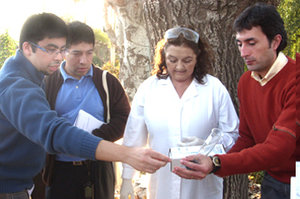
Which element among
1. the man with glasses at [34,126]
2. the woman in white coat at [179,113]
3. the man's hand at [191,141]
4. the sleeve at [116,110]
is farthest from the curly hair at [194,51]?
the man with glasses at [34,126]

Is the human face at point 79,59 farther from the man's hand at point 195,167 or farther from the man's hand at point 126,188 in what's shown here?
the man's hand at point 195,167

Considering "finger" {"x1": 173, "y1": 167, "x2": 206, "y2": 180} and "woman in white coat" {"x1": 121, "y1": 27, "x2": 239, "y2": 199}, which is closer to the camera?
"finger" {"x1": 173, "y1": 167, "x2": 206, "y2": 180}

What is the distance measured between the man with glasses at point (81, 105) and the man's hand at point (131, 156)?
82cm

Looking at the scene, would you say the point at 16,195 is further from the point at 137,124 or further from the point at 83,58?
the point at 83,58

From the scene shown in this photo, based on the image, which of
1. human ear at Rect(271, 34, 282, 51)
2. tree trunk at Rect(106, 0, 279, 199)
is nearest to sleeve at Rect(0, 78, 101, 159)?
human ear at Rect(271, 34, 282, 51)

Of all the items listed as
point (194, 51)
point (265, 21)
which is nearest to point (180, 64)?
point (194, 51)

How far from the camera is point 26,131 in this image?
6.12 feet

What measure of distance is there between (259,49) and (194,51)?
578mm

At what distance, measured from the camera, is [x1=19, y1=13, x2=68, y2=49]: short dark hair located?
7.38ft

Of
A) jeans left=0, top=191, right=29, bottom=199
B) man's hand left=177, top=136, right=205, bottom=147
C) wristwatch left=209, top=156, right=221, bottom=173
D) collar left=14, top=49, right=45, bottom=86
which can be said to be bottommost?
jeans left=0, top=191, right=29, bottom=199

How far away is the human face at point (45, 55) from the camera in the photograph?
2229mm

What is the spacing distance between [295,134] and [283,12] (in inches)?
252

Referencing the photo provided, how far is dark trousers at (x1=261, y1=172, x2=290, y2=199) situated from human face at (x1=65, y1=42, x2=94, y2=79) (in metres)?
1.70

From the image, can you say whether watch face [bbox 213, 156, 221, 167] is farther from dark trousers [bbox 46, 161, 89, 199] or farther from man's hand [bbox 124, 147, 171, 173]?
dark trousers [bbox 46, 161, 89, 199]
